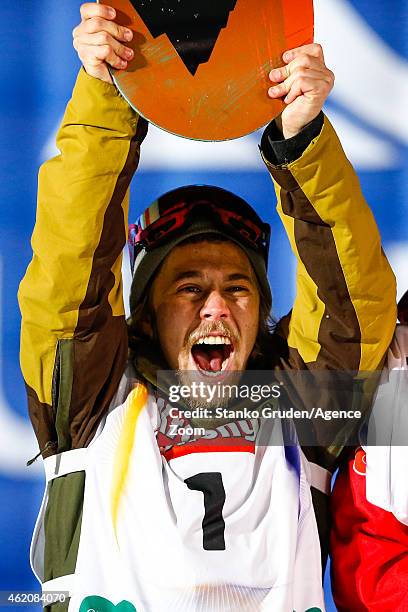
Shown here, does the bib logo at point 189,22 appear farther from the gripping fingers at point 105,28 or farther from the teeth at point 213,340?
the teeth at point 213,340

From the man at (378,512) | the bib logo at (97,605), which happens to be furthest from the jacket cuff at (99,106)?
the bib logo at (97,605)

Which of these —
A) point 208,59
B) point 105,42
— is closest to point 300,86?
point 208,59

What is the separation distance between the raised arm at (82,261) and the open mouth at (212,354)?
15 cm

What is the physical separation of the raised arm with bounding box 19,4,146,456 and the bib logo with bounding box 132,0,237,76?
0.08 meters

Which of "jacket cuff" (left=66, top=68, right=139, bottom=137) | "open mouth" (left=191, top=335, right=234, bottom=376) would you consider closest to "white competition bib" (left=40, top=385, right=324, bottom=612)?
"open mouth" (left=191, top=335, right=234, bottom=376)

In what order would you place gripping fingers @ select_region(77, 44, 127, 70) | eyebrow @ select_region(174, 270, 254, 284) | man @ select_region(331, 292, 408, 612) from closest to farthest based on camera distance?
1. gripping fingers @ select_region(77, 44, 127, 70)
2. man @ select_region(331, 292, 408, 612)
3. eyebrow @ select_region(174, 270, 254, 284)

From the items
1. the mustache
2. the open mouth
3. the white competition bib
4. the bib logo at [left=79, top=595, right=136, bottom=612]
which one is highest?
the mustache

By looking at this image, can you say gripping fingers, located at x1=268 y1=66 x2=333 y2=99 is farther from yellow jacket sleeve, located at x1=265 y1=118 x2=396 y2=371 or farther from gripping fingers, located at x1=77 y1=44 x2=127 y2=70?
gripping fingers, located at x1=77 y1=44 x2=127 y2=70

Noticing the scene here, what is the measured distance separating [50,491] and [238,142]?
81 cm

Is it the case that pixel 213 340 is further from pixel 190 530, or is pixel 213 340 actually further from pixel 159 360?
pixel 190 530

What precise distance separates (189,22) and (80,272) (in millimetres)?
428

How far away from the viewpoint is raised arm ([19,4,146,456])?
5.42 feet

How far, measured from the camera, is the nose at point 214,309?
1895mm

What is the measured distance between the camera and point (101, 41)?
5.24 feet
